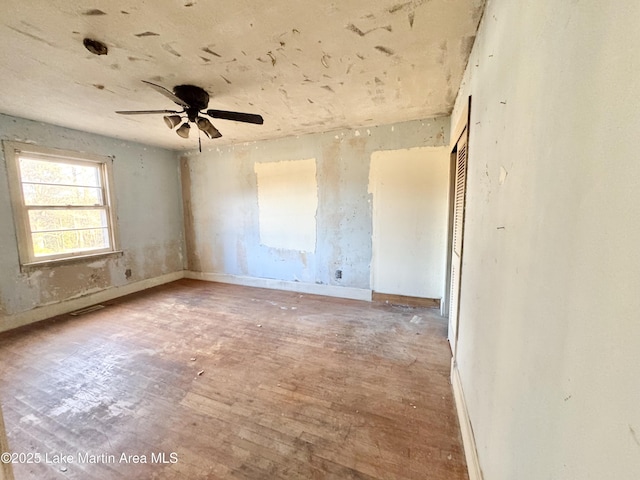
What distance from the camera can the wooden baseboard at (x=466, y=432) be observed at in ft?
4.13

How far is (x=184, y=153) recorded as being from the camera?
4.89 metres

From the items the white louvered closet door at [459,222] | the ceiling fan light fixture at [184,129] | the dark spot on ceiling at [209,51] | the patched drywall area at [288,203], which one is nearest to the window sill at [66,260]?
the patched drywall area at [288,203]

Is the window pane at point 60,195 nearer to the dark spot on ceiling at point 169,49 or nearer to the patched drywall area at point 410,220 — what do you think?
the dark spot on ceiling at point 169,49

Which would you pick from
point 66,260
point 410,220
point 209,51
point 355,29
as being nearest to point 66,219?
point 66,260

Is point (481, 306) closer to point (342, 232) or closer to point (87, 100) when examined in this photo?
point (342, 232)

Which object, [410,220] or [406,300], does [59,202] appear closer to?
[410,220]

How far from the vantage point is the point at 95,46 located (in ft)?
5.58

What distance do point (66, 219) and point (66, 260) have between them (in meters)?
0.54

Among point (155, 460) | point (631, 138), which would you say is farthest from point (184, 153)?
point (631, 138)

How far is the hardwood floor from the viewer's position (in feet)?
4.71

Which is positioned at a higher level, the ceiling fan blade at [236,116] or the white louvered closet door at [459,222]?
the ceiling fan blade at [236,116]

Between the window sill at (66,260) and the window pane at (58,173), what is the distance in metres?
0.99

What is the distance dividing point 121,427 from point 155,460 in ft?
1.35

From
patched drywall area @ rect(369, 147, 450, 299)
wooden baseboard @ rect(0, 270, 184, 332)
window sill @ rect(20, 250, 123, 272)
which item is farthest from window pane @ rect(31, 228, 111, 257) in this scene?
patched drywall area @ rect(369, 147, 450, 299)
